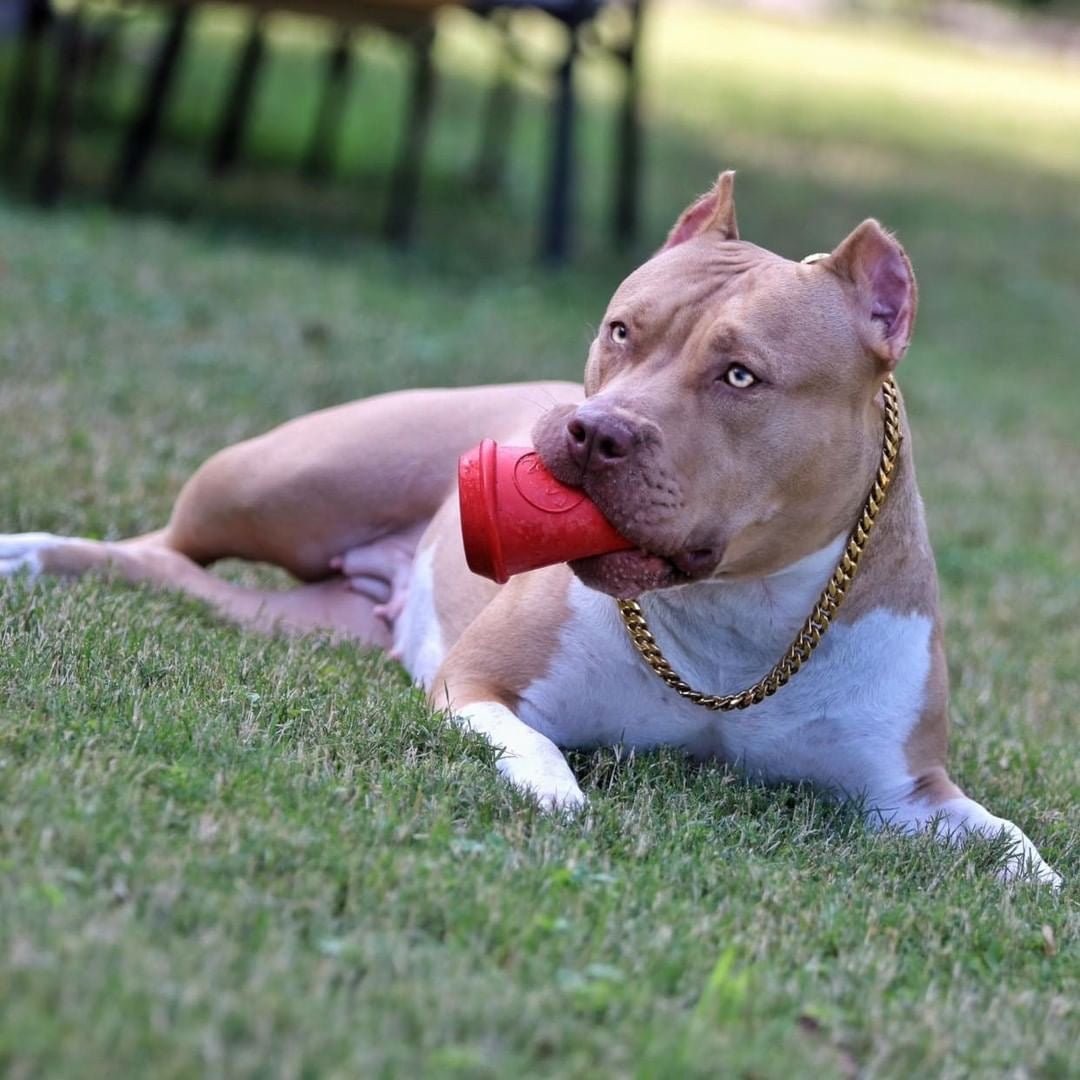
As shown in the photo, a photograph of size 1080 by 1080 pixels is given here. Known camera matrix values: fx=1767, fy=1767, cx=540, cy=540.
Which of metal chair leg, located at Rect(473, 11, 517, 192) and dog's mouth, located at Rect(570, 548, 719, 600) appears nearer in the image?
dog's mouth, located at Rect(570, 548, 719, 600)

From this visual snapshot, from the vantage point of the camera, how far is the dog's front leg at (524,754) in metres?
3.45

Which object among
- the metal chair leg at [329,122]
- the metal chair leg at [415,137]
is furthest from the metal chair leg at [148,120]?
the metal chair leg at [415,137]

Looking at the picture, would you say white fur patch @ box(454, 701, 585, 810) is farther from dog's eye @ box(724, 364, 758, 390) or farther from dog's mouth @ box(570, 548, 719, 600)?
dog's eye @ box(724, 364, 758, 390)

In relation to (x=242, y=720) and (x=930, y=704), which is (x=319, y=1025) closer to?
(x=242, y=720)

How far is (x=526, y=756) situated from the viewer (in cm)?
358

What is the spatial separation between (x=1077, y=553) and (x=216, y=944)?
17.7 ft

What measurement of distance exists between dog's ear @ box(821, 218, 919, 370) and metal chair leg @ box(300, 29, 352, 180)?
30.2ft

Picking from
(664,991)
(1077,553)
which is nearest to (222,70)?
(1077,553)

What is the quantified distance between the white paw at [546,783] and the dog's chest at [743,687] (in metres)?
0.34

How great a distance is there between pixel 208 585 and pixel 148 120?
22.8 ft

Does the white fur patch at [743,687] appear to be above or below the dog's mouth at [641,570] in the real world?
below

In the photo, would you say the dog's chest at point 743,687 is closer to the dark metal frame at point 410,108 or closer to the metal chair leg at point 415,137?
the dark metal frame at point 410,108

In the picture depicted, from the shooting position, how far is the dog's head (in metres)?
3.32

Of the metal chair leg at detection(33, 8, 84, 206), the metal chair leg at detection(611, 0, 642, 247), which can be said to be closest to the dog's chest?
the metal chair leg at detection(33, 8, 84, 206)
